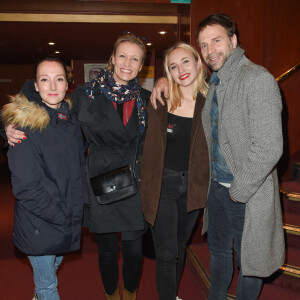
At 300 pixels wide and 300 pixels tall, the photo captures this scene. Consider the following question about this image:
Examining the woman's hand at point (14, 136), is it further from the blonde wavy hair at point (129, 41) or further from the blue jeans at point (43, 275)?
the blonde wavy hair at point (129, 41)

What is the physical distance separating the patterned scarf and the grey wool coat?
1.83ft

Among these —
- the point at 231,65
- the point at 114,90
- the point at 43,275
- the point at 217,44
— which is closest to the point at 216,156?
the point at 231,65

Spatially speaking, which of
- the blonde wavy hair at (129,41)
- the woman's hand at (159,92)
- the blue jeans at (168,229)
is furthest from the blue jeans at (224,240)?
the blonde wavy hair at (129,41)

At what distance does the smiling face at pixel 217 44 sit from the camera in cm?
171

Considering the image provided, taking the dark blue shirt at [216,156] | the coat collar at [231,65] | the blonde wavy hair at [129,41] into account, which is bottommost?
the dark blue shirt at [216,156]

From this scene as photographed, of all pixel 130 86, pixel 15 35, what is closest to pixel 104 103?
pixel 130 86

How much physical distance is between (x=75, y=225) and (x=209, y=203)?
853 millimetres

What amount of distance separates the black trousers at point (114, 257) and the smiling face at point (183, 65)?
44.4 inches

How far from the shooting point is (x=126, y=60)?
1960 mm

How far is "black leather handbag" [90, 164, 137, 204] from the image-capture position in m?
1.92

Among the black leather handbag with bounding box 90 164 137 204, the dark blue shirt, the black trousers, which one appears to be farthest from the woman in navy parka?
the dark blue shirt

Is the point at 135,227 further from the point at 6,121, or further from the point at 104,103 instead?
the point at 6,121

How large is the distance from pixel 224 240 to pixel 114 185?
802mm

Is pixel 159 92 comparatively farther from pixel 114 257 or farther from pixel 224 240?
pixel 114 257
